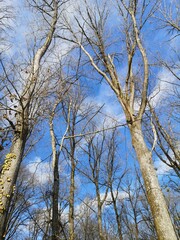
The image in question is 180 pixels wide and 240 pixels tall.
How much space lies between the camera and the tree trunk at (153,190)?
3.15m

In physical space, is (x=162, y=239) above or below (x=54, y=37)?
below

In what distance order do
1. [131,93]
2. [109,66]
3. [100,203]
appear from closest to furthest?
[131,93], [109,66], [100,203]

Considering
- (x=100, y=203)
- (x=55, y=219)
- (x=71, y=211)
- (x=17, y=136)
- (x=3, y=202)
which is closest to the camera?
(x=3, y=202)

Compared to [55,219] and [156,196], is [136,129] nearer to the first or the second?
[156,196]

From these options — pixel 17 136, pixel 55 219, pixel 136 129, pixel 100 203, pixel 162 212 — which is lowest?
pixel 162 212

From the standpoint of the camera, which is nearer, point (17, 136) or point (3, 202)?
point (3, 202)

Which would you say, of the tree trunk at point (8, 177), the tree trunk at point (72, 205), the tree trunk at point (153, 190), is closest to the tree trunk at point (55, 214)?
the tree trunk at point (72, 205)

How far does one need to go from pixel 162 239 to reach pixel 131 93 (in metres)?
2.98

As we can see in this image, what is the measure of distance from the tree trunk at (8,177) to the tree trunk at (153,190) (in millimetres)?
2086

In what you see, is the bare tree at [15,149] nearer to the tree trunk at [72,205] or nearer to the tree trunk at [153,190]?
the tree trunk at [153,190]

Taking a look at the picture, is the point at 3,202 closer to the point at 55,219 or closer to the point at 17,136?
the point at 17,136

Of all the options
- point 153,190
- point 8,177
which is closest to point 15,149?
point 8,177

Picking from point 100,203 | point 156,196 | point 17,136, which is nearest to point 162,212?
point 156,196

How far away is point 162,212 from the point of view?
131 inches
